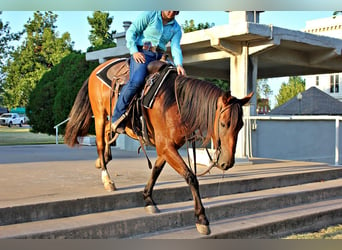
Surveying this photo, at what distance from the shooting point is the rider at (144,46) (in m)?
4.40

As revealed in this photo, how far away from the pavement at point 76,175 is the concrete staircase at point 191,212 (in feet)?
0.50

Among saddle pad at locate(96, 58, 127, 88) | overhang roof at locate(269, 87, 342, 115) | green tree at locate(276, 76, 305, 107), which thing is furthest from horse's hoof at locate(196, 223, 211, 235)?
green tree at locate(276, 76, 305, 107)

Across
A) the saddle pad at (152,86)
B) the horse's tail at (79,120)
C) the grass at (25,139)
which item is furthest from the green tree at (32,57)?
the saddle pad at (152,86)

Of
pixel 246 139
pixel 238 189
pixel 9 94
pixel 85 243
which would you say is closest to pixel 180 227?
pixel 85 243

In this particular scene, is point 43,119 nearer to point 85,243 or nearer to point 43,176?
point 43,176

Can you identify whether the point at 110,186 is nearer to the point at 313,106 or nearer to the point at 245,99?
the point at 245,99

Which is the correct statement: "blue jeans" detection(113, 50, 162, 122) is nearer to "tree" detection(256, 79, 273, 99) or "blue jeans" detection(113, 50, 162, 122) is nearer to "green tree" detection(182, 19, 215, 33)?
"green tree" detection(182, 19, 215, 33)

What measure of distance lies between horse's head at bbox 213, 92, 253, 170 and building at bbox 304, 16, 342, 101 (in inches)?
1123

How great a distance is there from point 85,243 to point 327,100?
1749 cm

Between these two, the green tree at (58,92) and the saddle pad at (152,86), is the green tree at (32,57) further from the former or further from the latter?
the saddle pad at (152,86)

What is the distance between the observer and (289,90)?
4797 centimetres

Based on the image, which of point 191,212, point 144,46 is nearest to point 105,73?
point 144,46

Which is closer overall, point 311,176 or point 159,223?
point 159,223

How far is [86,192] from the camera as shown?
4.64 m
